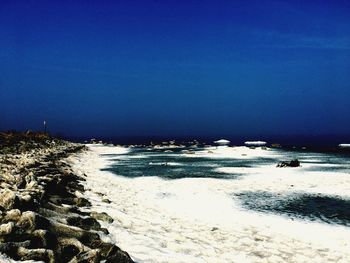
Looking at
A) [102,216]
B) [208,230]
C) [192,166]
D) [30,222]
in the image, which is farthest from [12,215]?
[192,166]

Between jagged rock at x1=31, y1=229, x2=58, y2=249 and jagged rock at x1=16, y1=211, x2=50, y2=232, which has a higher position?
jagged rock at x1=16, y1=211, x2=50, y2=232

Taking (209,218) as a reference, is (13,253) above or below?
above

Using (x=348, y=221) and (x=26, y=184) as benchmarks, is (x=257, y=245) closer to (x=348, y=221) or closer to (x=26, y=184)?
(x=348, y=221)

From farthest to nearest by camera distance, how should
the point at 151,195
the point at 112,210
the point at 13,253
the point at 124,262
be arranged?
the point at 151,195 → the point at 112,210 → the point at 124,262 → the point at 13,253

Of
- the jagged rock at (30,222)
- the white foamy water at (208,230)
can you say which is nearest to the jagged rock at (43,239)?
the jagged rock at (30,222)

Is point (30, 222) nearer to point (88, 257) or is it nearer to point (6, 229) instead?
point (6, 229)

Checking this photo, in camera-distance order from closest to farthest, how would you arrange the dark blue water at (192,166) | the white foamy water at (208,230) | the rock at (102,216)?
the white foamy water at (208,230)
the rock at (102,216)
the dark blue water at (192,166)

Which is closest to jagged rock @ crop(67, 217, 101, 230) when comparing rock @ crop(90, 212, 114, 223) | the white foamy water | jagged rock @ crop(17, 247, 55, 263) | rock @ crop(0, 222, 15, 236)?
the white foamy water

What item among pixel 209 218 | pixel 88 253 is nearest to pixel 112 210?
pixel 209 218

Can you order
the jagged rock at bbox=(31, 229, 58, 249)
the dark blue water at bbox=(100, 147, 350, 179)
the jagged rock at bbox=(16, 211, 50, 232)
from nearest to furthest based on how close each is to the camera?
the jagged rock at bbox=(31, 229, 58, 249) < the jagged rock at bbox=(16, 211, 50, 232) < the dark blue water at bbox=(100, 147, 350, 179)

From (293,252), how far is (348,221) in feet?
16.9

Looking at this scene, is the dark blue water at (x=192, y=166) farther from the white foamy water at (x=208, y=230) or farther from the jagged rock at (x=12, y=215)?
the jagged rock at (x=12, y=215)

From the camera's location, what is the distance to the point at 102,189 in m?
21.2

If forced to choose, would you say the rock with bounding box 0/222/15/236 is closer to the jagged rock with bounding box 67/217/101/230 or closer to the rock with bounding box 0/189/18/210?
the rock with bounding box 0/189/18/210
